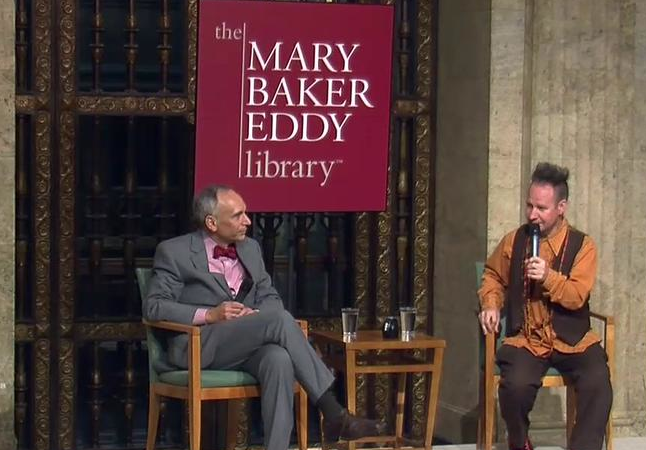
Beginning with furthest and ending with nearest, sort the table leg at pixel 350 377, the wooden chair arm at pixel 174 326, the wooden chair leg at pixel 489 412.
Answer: the table leg at pixel 350 377, the wooden chair leg at pixel 489 412, the wooden chair arm at pixel 174 326

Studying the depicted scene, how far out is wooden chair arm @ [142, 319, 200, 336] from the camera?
7328 millimetres

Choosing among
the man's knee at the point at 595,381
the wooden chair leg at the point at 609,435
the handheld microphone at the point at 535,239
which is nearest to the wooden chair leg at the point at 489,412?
the man's knee at the point at 595,381

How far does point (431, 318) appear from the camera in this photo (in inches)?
357

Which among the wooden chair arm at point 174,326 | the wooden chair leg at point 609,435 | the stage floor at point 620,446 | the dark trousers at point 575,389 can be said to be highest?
the wooden chair arm at point 174,326

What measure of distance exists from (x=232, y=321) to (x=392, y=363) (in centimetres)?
111

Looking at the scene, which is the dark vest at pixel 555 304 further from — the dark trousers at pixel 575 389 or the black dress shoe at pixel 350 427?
the black dress shoe at pixel 350 427

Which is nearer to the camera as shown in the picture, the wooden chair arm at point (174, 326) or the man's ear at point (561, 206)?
the wooden chair arm at point (174, 326)

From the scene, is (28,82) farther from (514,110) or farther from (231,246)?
(514,110)

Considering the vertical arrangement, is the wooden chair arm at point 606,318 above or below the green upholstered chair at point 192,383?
above

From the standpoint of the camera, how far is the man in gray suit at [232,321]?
292 inches

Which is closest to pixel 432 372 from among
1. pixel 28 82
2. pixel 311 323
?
pixel 311 323

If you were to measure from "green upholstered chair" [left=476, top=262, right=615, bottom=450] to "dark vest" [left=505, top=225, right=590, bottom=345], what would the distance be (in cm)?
19

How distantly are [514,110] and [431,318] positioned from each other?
1.19 metres

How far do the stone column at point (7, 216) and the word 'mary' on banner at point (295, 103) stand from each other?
843mm
